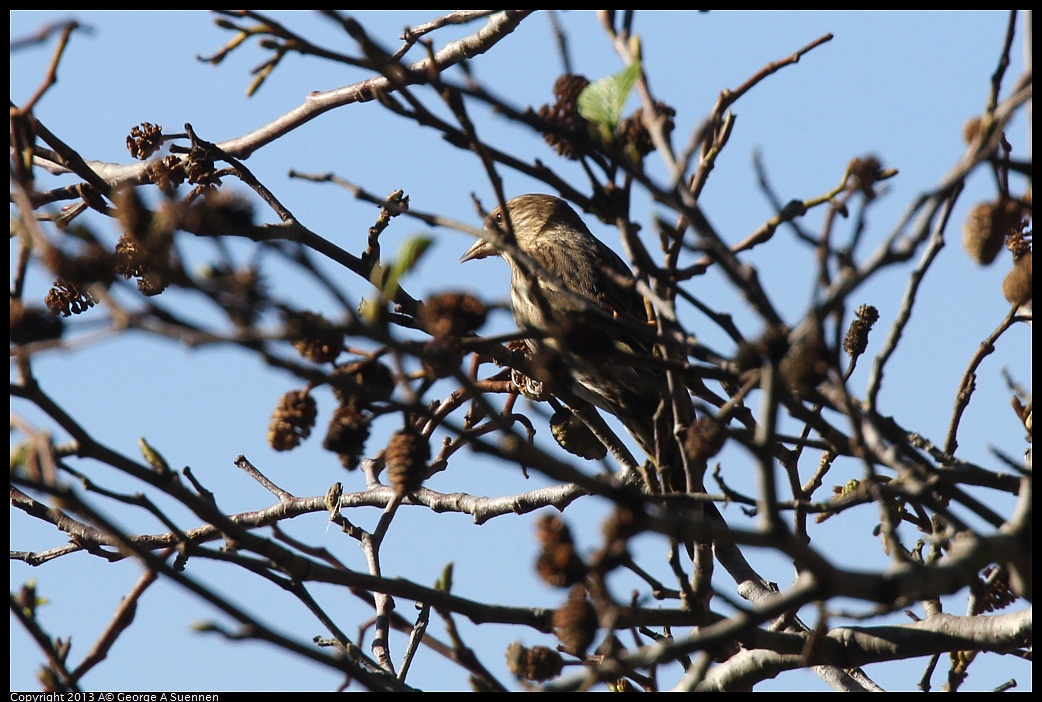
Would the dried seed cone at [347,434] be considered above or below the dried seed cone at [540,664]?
above

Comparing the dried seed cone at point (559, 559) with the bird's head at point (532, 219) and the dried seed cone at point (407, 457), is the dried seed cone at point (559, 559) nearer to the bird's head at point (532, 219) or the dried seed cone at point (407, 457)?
the dried seed cone at point (407, 457)

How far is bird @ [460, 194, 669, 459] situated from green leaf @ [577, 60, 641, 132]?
0.85 feet

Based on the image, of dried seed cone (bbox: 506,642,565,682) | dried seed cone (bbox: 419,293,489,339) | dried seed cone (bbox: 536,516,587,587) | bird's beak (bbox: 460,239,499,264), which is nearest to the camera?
dried seed cone (bbox: 536,516,587,587)

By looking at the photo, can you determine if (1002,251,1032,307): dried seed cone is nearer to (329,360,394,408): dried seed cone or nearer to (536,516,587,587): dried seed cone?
(536,516,587,587): dried seed cone

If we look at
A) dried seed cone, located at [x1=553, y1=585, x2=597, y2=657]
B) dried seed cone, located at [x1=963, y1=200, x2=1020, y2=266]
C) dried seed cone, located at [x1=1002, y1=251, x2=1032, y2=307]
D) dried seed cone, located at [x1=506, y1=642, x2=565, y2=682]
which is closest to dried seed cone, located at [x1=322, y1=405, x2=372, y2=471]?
dried seed cone, located at [x1=553, y1=585, x2=597, y2=657]

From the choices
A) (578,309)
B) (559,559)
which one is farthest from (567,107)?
(559,559)

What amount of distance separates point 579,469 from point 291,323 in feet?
1.72

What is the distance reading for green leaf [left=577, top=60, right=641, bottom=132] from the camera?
2094mm

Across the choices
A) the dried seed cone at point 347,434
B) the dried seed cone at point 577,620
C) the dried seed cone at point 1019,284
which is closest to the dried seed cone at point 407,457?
the dried seed cone at point 347,434

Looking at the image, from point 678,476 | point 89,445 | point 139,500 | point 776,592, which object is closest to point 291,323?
point 89,445

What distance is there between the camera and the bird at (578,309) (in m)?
2.19

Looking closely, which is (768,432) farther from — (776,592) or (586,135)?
(776,592)

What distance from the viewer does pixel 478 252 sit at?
273 inches

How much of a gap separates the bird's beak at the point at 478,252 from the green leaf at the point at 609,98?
15.2 feet
